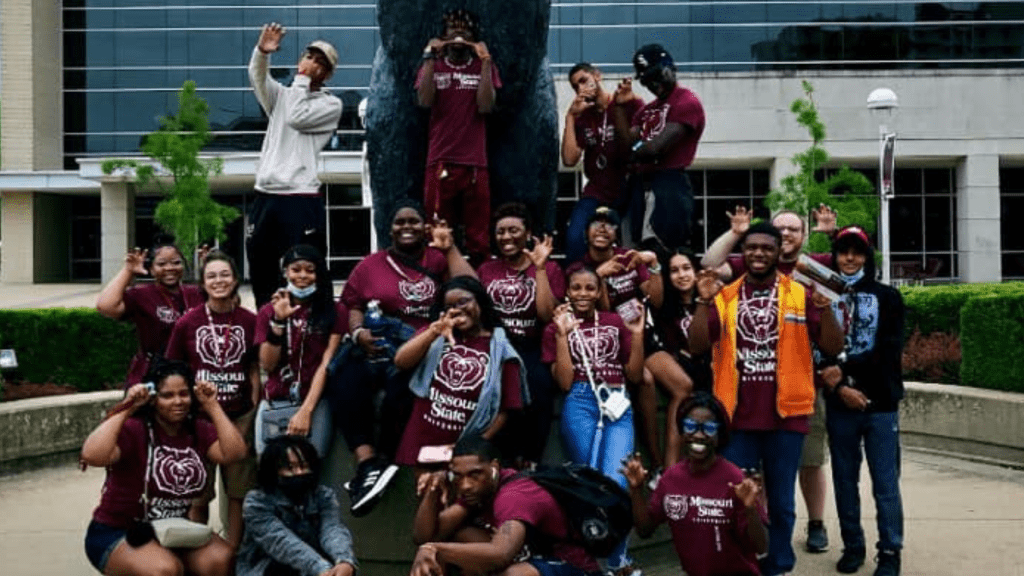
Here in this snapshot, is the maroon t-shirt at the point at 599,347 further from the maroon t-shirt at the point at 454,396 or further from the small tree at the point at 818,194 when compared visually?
the small tree at the point at 818,194

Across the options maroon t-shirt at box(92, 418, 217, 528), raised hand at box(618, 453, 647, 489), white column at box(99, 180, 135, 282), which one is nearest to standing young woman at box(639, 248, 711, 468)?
raised hand at box(618, 453, 647, 489)

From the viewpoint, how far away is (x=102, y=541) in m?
4.53

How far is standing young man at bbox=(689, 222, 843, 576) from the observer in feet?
15.8

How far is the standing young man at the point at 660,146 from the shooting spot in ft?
19.3

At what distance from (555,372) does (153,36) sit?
29.1 meters

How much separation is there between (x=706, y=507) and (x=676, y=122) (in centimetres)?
241

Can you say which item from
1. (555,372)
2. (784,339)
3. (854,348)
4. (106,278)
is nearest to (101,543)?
(555,372)

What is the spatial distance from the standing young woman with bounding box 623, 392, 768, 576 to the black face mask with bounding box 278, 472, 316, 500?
1.25 metres

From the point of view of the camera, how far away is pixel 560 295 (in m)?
5.22

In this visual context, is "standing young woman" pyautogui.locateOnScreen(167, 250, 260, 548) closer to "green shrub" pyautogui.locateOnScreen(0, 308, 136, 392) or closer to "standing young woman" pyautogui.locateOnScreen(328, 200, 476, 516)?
"standing young woman" pyautogui.locateOnScreen(328, 200, 476, 516)

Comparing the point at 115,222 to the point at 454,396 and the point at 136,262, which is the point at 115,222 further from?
the point at 454,396

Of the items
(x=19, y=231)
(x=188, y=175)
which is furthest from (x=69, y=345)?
(x=19, y=231)

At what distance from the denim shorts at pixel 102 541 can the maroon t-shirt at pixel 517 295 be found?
189 cm

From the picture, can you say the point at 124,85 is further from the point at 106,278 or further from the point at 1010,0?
the point at 1010,0
